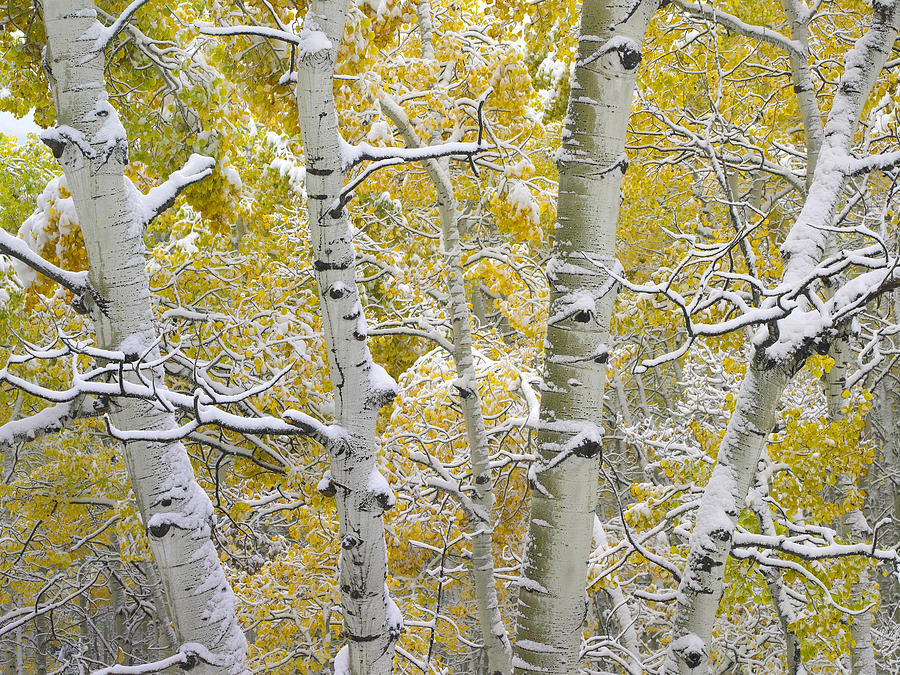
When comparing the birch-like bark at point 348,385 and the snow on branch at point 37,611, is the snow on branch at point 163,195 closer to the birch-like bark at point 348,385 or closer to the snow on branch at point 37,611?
the birch-like bark at point 348,385

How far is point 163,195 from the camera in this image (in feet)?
8.61

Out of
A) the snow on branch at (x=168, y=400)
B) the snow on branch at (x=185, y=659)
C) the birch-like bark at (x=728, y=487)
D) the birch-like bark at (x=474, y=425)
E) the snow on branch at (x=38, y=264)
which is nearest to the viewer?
the snow on branch at (x=168, y=400)

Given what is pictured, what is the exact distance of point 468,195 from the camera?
27.3 ft

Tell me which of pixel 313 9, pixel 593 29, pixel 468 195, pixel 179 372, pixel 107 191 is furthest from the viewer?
pixel 468 195

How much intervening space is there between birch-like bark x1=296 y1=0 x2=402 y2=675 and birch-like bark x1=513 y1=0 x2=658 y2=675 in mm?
676

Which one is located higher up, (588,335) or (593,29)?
(593,29)

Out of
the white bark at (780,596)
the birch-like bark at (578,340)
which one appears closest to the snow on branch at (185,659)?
the birch-like bark at (578,340)

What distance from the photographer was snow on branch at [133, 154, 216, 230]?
2.54 meters

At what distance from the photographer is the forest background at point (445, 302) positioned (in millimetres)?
2072

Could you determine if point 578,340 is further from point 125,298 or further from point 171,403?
point 125,298

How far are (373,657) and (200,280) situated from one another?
7.50 meters

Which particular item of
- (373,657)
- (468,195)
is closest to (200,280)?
(468,195)

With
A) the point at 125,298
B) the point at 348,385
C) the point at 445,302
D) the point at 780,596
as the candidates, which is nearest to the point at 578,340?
the point at 348,385

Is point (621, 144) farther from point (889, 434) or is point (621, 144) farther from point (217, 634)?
point (889, 434)
